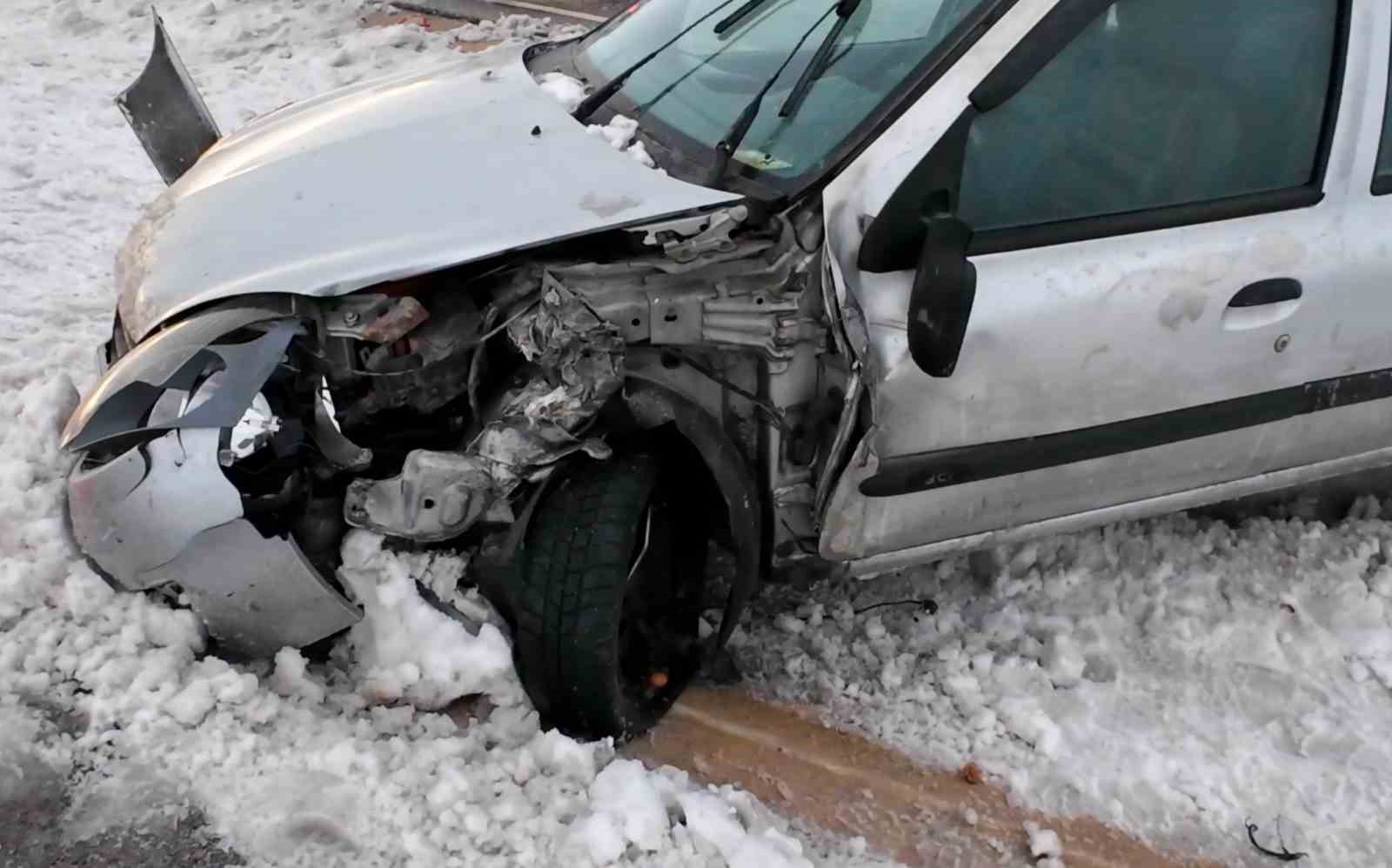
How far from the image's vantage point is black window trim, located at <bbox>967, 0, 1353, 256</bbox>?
2375 millimetres

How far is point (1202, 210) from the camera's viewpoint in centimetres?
253

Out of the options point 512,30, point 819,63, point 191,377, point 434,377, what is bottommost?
point 512,30

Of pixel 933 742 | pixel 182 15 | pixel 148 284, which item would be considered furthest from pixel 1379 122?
pixel 182 15

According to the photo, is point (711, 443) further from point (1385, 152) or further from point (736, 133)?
point (1385, 152)

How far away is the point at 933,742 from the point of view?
8.80ft

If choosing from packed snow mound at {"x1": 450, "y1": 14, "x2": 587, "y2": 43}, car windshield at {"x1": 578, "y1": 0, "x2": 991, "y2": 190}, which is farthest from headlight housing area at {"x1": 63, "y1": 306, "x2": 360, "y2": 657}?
packed snow mound at {"x1": 450, "y1": 14, "x2": 587, "y2": 43}

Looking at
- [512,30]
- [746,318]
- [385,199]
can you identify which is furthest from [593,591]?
[512,30]

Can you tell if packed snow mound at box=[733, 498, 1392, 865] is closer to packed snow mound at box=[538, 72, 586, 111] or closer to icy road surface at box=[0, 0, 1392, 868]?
icy road surface at box=[0, 0, 1392, 868]

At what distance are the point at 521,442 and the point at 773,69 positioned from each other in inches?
41.9

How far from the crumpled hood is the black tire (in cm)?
57

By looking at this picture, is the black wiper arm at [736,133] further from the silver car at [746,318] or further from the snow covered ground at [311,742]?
the snow covered ground at [311,742]

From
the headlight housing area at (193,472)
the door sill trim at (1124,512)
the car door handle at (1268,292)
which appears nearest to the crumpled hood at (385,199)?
the headlight housing area at (193,472)

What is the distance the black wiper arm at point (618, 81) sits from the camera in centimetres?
278

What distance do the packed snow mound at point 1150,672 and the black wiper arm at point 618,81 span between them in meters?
1.40
